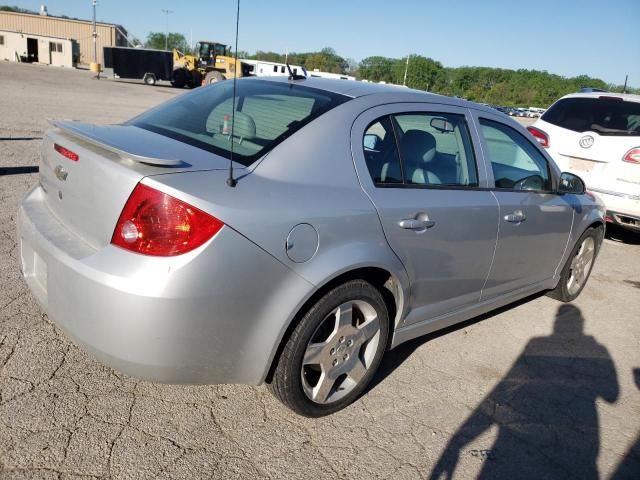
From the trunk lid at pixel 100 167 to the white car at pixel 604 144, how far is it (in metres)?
5.40

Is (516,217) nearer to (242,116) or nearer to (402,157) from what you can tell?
(402,157)

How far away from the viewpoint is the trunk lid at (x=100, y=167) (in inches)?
82.6

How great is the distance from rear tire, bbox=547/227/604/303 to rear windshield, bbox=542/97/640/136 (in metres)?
2.21

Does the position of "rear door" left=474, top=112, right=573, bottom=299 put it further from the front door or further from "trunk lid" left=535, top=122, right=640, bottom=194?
the front door

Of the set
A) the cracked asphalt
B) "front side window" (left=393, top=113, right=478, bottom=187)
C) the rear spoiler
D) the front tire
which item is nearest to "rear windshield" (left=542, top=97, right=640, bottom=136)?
the cracked asphalt

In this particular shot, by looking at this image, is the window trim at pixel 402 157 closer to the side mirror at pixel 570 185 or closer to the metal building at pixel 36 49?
the side mirror at pixel 570 185

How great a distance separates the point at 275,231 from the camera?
2.15m

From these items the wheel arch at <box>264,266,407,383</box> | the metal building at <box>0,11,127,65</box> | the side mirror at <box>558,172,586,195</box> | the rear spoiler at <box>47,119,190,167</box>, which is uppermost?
the metal building at <box>0,11,127,65</box>

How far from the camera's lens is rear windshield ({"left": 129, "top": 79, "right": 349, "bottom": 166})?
2.49 metres

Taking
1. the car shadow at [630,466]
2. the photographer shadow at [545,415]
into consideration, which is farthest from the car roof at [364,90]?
the car shadow at [630,466]

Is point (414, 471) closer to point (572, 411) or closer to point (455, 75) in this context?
point (572, 411)

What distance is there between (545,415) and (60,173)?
2843 mm

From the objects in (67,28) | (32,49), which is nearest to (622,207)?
(32,49)

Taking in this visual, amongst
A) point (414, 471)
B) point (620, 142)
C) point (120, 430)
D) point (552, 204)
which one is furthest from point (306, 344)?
point (620, 142)
